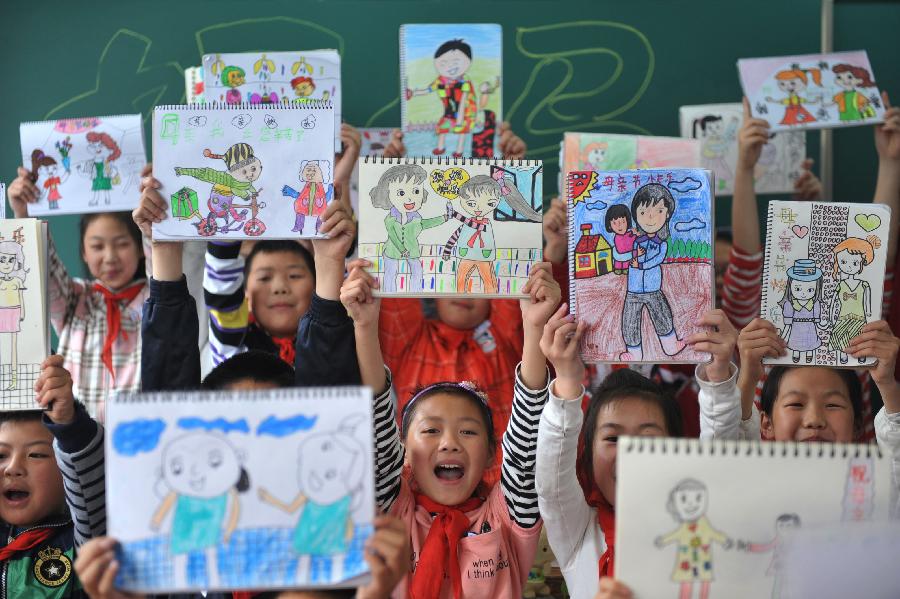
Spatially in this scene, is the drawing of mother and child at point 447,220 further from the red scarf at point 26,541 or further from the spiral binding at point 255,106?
the red scarf at point 26,541

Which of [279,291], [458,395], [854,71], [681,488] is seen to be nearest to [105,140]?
[279,291]

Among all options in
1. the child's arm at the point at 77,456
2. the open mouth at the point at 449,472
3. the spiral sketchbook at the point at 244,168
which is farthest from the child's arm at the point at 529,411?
the child's arm at the point at 77,456

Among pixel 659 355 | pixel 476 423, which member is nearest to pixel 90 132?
pixel 476 423

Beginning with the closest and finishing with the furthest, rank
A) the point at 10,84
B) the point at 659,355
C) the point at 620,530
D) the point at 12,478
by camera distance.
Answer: the point at 620,530, the point at 659,355, the point at 12,478, the point at 10,84

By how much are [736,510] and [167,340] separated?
1559 mm

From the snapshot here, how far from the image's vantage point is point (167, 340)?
2.56 m

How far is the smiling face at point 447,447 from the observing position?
2389 millimetres

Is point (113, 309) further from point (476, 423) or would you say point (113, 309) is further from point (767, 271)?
point (767, 271)

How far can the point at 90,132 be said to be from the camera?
3281mm

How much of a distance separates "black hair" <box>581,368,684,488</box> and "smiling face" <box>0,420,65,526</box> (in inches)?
55.7

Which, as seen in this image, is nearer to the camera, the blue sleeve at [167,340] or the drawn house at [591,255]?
the drawn house at [591,255]

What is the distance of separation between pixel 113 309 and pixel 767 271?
2122mm

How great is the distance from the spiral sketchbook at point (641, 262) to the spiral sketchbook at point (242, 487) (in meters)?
0.82

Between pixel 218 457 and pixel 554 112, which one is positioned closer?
pixel 218 457
